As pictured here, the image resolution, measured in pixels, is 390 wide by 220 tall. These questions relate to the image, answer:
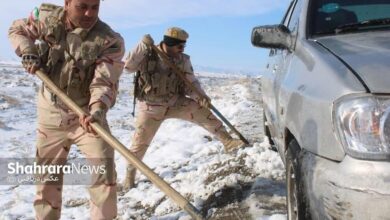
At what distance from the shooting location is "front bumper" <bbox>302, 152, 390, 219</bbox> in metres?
1.68

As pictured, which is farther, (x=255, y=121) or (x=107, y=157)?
(x=255, y=121)

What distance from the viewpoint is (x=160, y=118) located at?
5719 millimetres

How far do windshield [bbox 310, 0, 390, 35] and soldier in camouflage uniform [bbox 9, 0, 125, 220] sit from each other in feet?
4.95

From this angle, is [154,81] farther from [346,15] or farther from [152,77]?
[346,15]

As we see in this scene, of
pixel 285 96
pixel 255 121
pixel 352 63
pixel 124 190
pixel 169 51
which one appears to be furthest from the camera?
pixel 255 121

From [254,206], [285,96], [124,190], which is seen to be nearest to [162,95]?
[124,190]

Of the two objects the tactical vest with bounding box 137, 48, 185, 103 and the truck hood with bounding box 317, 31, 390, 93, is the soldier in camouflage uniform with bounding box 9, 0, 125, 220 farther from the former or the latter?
the tactical vest with bounding box 137, 48, 185, 103

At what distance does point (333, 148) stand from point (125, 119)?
10107mm

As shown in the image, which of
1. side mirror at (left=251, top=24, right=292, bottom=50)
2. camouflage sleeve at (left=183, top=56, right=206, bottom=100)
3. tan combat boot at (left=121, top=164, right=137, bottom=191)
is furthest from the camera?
camouflage sleeve at (left=183, top=56, right=206, bottom=100)

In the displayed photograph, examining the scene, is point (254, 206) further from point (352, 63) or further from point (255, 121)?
point (255, 121)

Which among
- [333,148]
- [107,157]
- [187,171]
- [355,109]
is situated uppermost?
[355,109]

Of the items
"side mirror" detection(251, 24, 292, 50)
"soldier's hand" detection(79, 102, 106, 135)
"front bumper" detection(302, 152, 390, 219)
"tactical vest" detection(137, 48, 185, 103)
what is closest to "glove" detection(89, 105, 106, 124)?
"soldier's hand" detection(79, 102, 106, 135)

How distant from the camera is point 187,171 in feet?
18.7

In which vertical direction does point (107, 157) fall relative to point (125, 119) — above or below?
above
